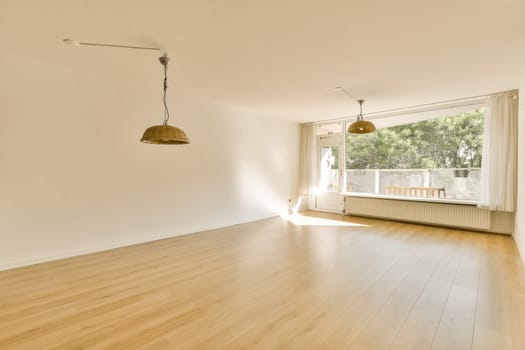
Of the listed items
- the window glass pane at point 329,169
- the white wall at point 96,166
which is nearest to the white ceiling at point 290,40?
the white wall at point 96,166

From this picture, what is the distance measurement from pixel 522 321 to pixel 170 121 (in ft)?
16.4

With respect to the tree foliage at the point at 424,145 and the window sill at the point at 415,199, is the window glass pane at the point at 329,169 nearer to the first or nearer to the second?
the tree foliage at the point at 424,145

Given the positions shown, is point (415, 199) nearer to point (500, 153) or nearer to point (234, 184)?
point (500, 153)

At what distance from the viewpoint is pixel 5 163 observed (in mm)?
3076

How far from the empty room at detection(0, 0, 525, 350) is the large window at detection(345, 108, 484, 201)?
0.09 meters

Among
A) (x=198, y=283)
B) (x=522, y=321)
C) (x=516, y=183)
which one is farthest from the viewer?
(x=516, y=183)

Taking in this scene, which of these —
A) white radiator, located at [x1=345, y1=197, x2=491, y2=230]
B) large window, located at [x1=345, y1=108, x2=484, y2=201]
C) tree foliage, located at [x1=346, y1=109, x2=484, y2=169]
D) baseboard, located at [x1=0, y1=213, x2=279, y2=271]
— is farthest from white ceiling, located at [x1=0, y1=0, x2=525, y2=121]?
tree foliage, located at [x1=346, y1=109, x2=484, y2=169]

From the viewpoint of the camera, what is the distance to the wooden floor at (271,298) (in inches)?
72.2

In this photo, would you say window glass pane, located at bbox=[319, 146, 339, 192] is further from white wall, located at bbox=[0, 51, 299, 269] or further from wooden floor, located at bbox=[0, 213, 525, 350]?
wooden floor, located at bbox=[0, 213, 525, 350]

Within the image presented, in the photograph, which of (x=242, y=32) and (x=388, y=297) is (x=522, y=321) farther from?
(x=242, y=32)

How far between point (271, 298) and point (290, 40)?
265 cm

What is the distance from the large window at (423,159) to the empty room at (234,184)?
88 millimetres

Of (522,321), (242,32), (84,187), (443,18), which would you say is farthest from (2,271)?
(443,18)

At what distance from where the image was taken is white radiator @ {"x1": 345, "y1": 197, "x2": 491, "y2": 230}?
5043 millimetres
